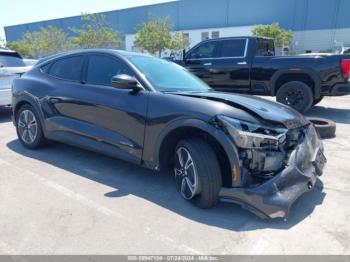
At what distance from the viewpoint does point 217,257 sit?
2.45 meters

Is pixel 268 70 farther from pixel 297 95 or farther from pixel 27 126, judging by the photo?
pixel 27 126

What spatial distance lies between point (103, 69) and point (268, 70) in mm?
4854

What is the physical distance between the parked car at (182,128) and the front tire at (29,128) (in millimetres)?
120

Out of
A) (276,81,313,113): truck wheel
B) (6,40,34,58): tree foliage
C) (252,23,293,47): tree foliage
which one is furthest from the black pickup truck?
(6,40,34,58): tree foliage

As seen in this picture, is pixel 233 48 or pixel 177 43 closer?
pixel 233 48

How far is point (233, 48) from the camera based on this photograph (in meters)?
8.42

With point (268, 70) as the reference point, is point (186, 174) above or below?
below

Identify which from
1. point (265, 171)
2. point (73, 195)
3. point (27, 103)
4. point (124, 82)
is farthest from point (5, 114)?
point (265, 171)

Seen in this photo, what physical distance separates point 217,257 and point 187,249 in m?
0.25

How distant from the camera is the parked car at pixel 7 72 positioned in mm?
7000

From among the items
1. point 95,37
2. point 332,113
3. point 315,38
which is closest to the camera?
point 332,113

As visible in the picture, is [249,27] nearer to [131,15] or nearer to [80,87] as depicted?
[131,15]

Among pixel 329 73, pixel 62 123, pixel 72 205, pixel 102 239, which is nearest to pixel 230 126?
pixel 102 239

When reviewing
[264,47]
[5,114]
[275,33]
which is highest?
[275,33]
